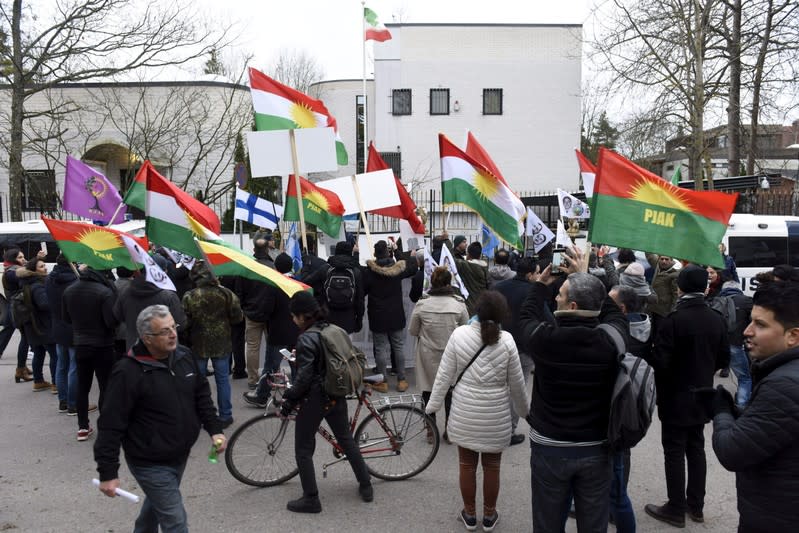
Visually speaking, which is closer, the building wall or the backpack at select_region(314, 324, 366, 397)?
the backpack at select_region(314, 324, 366, 397)

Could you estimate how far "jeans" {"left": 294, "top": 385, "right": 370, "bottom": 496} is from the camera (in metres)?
4.72

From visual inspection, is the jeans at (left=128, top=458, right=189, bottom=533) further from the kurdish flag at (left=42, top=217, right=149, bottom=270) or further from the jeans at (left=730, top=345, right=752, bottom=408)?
the jeans at (left=730, top=345, right=752, bottom=408)

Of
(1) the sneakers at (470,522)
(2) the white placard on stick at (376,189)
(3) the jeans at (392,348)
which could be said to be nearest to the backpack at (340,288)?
(3) the jeans at (392,348)

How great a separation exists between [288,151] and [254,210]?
4.66 m

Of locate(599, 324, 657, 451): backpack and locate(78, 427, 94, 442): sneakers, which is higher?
locate(599, 324, 657, 451): backpack

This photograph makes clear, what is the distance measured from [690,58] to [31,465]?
1861cm

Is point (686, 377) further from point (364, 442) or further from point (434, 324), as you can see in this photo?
point (364, 442)

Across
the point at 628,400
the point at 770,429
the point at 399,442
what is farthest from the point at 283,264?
the point at 770,429

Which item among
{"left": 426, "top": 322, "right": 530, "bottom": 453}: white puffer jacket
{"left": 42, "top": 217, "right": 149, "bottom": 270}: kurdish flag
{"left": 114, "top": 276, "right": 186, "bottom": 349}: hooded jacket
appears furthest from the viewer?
{"left": 114, "top": 276, "right": 186, "bottom": 349}: hooded jacket

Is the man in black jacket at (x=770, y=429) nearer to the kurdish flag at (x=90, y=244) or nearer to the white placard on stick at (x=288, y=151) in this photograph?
the kurdish flag at (x=90, y=244)

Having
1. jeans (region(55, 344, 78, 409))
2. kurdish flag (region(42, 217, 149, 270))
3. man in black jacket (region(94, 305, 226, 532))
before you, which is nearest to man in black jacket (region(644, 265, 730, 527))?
man in black jacket (region(94, 305, 226, 532))

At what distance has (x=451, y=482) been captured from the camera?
17.7 feet

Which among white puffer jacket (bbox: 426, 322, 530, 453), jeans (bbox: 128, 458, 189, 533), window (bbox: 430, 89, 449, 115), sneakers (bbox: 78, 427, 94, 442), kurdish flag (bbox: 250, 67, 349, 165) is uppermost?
window (bbox: 430, 89, 449, 115)

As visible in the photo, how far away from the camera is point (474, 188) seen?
25.4ft
